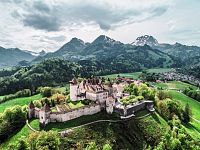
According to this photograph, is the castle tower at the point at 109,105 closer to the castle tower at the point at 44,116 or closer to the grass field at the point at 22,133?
the castle tower at the point at 44,116

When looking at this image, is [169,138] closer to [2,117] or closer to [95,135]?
[95,135]

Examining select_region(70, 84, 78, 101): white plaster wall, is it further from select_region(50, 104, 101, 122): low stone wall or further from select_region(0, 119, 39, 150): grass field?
select_region(0, 119, 39, 150): grass field

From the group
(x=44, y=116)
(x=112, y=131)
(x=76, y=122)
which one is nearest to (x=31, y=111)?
(x=44, y=116)

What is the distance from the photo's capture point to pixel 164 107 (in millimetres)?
134750

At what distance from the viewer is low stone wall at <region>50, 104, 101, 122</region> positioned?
328 ft

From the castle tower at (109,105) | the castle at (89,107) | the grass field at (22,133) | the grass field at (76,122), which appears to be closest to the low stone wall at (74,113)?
the castle at (89,107)

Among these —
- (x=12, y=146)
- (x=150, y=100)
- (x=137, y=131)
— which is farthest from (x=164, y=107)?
(x=12, y=146)

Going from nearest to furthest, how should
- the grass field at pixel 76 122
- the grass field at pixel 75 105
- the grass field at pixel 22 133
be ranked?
the grass field at pixel 22 133
the grass field at pixel 76 122
the grass field at pixel 75 105

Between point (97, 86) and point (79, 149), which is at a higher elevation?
point (97, 86)

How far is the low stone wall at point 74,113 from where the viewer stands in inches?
3942

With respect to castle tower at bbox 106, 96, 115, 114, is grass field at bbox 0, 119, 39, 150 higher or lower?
lower

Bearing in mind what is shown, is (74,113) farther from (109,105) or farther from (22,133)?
(22,133)

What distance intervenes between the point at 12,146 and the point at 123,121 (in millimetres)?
46042

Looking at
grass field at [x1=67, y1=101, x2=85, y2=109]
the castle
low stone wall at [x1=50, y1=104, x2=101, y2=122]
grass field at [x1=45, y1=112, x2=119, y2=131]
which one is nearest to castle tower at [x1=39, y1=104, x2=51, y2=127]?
the castle
